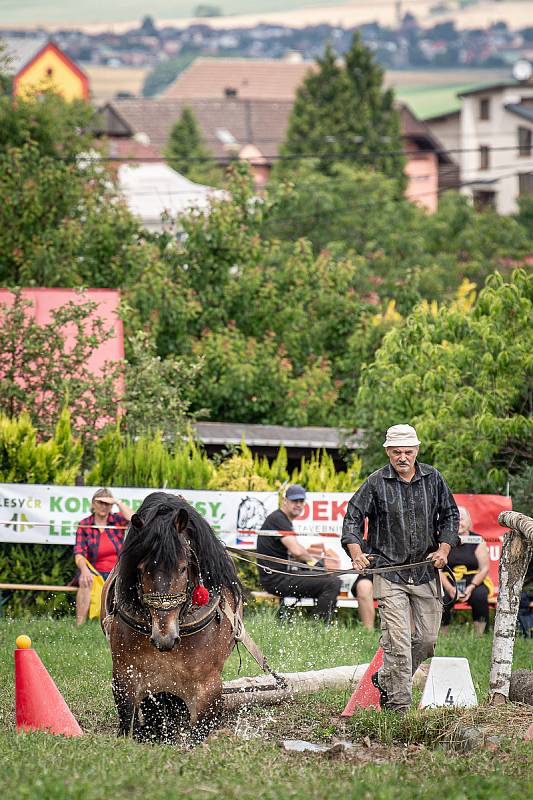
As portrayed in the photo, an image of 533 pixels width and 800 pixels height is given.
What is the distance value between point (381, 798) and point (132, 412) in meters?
13.3

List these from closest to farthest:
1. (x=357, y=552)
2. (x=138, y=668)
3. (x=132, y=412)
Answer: (x=138, y=668) < (x=357, y=552) < (x=132, y=412)

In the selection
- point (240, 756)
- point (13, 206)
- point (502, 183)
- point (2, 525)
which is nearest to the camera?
point (240, 756)

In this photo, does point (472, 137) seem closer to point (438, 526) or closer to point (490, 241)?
point (490, 241)

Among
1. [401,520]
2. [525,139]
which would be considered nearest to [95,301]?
[401,520]

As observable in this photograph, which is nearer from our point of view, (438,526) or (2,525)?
(438,526)

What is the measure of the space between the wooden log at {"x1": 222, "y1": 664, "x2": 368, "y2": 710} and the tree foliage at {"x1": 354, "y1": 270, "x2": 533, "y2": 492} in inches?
217

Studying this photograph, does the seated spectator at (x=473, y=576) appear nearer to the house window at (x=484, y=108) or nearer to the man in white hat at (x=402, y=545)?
the man in white hat at (x=402, y=545)

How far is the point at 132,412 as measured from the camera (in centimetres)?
1922

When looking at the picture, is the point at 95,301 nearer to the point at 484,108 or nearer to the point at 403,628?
the point at 403,628

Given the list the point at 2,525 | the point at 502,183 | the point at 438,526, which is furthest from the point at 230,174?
the point at 502,183

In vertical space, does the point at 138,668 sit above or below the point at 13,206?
below

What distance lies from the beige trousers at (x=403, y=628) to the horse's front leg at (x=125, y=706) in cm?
176

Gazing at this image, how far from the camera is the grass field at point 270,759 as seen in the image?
645cm

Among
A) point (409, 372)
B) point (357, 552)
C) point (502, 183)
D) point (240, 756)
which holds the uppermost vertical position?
point (502, 183)
